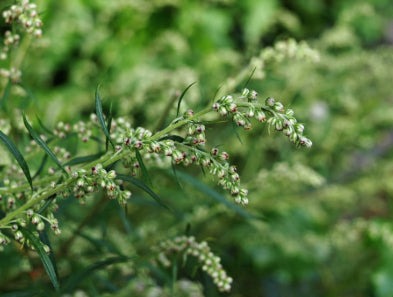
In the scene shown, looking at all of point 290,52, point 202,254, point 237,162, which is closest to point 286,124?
point 202,254

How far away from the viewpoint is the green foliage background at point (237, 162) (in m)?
1.55

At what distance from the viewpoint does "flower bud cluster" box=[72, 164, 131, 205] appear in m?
0.81

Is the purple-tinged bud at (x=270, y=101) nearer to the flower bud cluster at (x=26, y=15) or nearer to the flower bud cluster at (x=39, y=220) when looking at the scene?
the flower bud cluster at (x=39, y=220)

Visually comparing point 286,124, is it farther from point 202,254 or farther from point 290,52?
point 290,52

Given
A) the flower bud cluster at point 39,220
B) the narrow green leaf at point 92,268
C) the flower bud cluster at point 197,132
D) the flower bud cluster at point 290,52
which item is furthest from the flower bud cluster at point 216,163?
the flower bud cluster at point 290,52

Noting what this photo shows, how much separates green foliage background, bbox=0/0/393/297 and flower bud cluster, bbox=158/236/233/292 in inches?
3.8

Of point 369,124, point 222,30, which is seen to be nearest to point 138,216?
point 369,124

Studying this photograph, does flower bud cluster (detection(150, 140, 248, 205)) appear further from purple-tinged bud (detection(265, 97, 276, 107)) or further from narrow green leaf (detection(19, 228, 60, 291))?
narrow green leaf (detection(19, 228, 60, 291))

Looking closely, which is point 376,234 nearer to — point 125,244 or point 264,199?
point 264,199

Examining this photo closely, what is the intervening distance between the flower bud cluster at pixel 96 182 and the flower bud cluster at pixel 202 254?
266 mm

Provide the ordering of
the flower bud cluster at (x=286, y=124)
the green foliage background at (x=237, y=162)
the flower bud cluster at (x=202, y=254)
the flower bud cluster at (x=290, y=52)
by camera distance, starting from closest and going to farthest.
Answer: the flower bud cluster at (x=286, y=124), the flower bud cluster at (x=202, y=254), the flower bud cluster at (x=290, y=52), the green foliage background at (x=237, y=162)

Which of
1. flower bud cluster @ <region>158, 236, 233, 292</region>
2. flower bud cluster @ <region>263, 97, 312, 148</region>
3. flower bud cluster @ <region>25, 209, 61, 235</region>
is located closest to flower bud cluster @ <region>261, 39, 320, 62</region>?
flower bud cluster @ <region>158, 236, 233, 292</region>

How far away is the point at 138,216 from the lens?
2270 mm

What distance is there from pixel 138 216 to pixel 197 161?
1.46 meters
